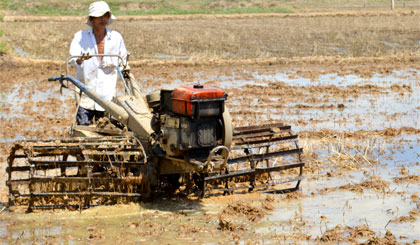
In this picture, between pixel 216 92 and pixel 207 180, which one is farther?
pixel 207 180

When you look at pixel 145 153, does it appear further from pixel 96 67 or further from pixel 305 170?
pixel 305 170

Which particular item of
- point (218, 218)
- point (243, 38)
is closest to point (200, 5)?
point (243, 38)

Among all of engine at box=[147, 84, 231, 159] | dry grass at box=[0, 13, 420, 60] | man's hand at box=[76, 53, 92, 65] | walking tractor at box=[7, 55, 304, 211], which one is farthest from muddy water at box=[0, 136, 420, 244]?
dry grass at box=[0, 13, 420, 60]

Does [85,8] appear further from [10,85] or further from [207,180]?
[207,180]

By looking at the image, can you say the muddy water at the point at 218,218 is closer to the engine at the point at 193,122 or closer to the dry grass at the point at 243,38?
the engine at the point at 193,122

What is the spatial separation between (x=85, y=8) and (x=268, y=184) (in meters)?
48.9

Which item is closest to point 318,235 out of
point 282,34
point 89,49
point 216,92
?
point 216,92

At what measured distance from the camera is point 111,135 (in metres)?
7.04

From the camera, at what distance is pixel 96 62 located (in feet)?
24.3

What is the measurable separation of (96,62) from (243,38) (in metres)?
20.1

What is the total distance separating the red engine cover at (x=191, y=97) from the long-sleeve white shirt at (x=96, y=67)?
5.14ft

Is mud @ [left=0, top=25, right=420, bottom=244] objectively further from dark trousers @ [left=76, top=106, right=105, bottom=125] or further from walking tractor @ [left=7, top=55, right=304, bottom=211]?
dark trousers @ [left=76, top=106, right=105, bottom=125]

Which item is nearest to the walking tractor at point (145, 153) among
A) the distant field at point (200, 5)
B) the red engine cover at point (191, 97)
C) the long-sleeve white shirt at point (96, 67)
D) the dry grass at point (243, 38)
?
the red engine cover at point (191, 97)

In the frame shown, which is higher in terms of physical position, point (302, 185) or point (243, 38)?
point (243, 38)
